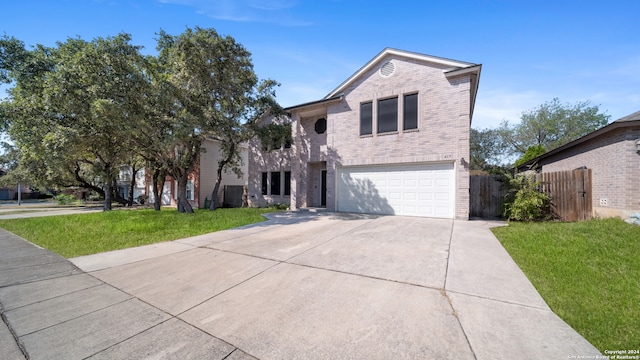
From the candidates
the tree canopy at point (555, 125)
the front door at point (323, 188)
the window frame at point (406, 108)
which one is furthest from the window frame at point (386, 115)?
the tree canopy at point (555, 125)

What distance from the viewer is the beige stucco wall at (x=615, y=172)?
724 centimetres

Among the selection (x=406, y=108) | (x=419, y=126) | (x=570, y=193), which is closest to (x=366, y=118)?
(x=406, y=108)

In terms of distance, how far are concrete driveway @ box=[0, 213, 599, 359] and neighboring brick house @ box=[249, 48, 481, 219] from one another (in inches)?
214

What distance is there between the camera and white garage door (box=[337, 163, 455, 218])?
1028 centimetres

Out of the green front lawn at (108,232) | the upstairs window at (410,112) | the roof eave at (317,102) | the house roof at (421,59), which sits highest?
the house roof at (421,59)

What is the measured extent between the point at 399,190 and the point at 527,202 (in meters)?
4.59

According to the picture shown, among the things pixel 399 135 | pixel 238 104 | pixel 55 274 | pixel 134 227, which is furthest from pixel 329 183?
pixel 55 274

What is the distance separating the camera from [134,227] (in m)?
8.34

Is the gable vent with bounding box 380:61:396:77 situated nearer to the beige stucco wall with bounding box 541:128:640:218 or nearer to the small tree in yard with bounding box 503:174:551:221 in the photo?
the small tree in yard with bounding box 503:174:551:221

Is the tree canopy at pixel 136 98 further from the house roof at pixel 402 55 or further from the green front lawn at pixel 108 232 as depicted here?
the house roof at pixel 402 55

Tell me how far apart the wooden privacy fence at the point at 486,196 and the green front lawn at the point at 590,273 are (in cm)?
321

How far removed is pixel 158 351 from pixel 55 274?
13.1 feet

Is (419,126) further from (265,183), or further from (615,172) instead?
(265,183)

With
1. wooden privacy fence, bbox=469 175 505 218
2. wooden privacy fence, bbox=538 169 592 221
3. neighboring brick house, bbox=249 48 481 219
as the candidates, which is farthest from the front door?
wooden privacy fence, bbox=538 169 592 221
